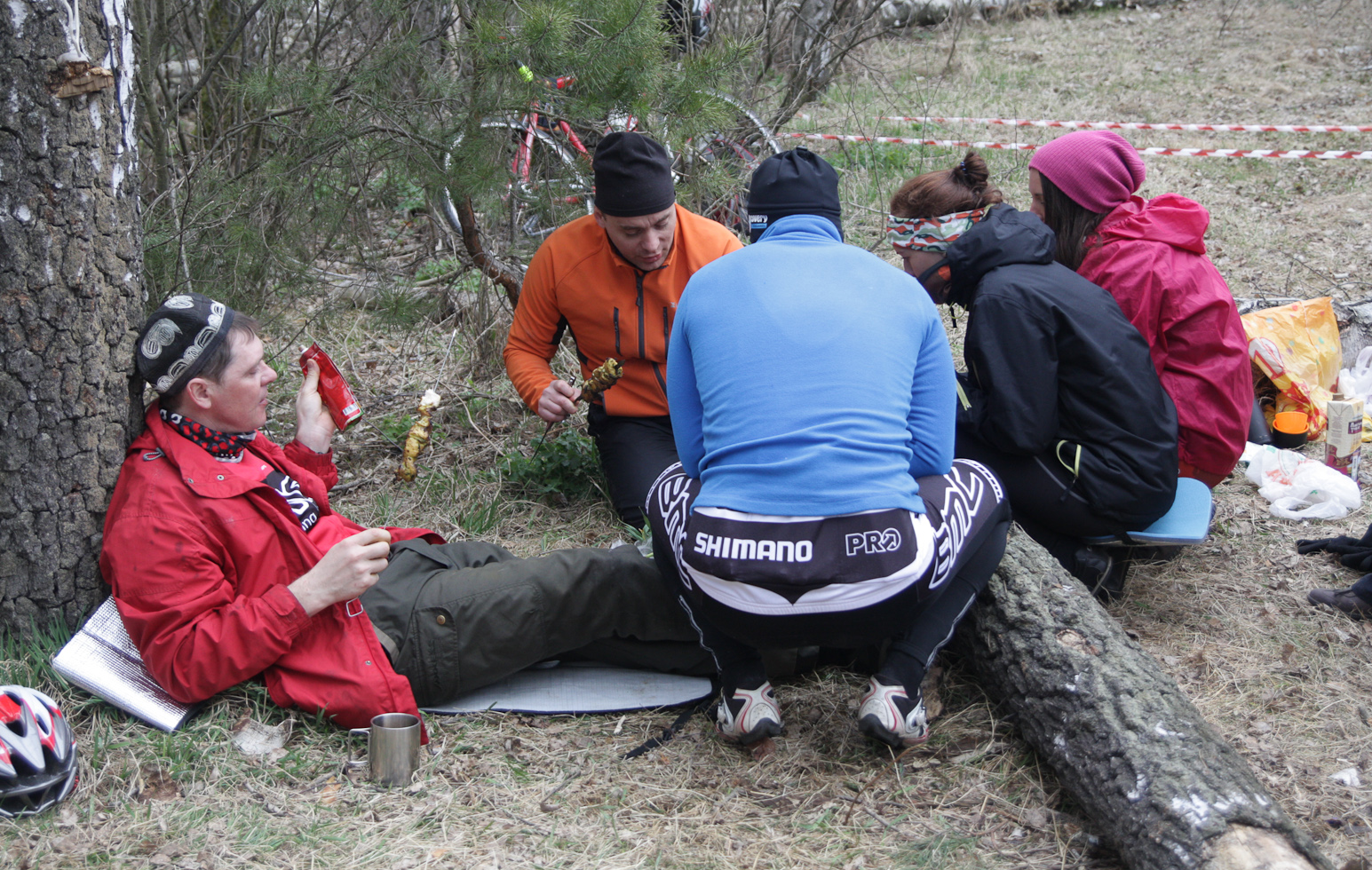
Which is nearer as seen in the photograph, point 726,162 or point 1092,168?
point 1092,168

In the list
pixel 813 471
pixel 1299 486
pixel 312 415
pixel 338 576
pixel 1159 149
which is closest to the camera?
pixel 813 471

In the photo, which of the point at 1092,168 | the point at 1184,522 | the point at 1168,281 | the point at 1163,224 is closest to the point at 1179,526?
the point at 1184,522

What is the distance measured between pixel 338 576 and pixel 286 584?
0.26m

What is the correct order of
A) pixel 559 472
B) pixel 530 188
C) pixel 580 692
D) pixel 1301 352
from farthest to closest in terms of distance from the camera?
pixel 1301 352, pixel 530 188, pixel 559 472, pixel 580 692

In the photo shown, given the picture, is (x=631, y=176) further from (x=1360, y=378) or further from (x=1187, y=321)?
(x=1360, y=378)

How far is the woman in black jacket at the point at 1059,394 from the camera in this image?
296cm

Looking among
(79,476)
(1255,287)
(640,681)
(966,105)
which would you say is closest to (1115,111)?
(966,105)

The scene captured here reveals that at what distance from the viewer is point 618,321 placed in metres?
3.66

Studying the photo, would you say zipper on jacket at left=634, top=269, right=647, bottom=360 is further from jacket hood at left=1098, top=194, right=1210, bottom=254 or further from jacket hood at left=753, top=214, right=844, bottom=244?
jacket hood at left=1098, top=194, right=1210, bottom=254

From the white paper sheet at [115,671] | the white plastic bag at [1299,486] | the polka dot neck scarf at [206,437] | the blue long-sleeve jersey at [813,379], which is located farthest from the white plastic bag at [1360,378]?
the white paper sheet at [115,671]

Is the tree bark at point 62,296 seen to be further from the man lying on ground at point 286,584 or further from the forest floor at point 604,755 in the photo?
the forest floor at point 604,755

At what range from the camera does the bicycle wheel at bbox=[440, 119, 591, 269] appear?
12.6 feet

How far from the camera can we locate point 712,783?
249cm

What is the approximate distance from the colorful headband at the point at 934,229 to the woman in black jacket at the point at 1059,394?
0.21 m
